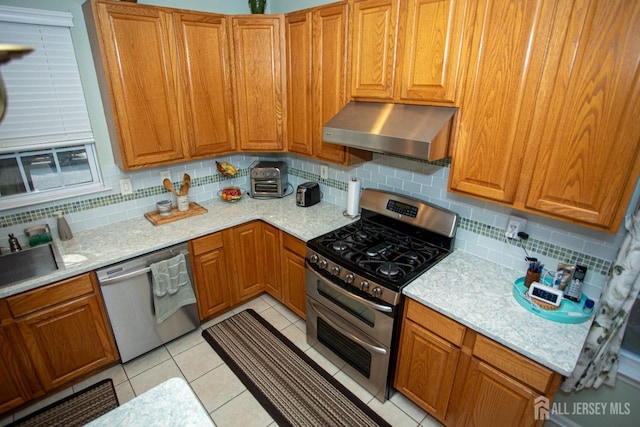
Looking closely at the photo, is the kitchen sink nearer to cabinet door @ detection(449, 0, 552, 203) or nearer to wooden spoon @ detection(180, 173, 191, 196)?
wooden spoon @ detection(180, 173, 191, 196)

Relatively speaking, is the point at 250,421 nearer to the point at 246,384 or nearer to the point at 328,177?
the point at 246,384

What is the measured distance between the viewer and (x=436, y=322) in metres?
1.81

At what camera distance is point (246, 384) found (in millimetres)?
2346

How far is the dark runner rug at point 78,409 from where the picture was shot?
2.09m

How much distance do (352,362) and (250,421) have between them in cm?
74

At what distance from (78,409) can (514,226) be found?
9.68 ft

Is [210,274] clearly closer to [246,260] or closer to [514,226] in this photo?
[246,260]

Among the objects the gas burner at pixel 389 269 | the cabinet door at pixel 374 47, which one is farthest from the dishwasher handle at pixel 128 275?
the cabinet door at pixel 374 47

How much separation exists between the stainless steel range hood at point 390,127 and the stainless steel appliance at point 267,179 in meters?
1.06

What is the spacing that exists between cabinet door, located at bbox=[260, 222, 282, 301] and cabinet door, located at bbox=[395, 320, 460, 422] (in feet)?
4.18

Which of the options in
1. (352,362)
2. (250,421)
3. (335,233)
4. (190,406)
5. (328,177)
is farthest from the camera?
(328,177)

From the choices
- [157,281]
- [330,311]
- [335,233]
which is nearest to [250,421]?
[330,311]

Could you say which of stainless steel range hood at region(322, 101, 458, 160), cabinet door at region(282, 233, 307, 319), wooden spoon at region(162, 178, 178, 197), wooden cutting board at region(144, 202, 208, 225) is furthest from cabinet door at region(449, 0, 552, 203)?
wooden spoon at region(162, 178, 178, 197)

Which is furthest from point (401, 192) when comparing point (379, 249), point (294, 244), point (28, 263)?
point (28, 263)
